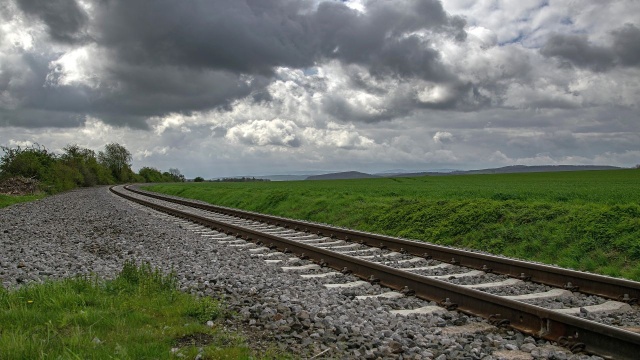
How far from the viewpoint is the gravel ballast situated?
5.05 m

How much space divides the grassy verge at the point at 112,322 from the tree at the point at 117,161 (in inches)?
5040

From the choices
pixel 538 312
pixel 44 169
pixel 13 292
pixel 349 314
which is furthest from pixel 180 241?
pixel 44 169

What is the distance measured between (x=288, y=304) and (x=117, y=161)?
138777mm

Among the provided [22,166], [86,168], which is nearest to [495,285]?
[22,166]

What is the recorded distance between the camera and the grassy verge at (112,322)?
4633 millimetres

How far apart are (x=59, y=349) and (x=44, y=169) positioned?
62016 mm

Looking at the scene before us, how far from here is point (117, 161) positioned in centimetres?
13450

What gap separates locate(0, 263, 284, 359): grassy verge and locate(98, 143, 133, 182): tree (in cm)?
12801

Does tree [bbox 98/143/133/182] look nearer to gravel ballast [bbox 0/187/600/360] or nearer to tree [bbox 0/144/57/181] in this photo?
tree [bbox 0/144/57/181]

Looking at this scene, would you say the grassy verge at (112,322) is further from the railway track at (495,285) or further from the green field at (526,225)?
the green field at (526,225)

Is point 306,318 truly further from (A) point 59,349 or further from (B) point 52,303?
(B) point 52,303

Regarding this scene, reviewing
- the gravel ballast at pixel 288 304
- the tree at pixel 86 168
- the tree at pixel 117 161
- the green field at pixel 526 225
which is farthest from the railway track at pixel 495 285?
the tree at pixel 117 161

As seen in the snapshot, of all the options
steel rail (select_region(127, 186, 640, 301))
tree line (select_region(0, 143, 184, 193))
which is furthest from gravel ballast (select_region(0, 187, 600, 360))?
tree line (select_region(0, 143, 184, 193))

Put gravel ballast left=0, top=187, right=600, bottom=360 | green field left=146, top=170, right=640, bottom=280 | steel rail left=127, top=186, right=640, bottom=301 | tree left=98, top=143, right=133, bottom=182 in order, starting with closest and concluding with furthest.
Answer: gravel ballast left=0, top=187, right=600, bottom=360
steel rail left=127, top=186, right=640, bottom=301
green field left=146, top=170, right=640, bottom=280
tree left=98, top=143, right=133, bottom=182
